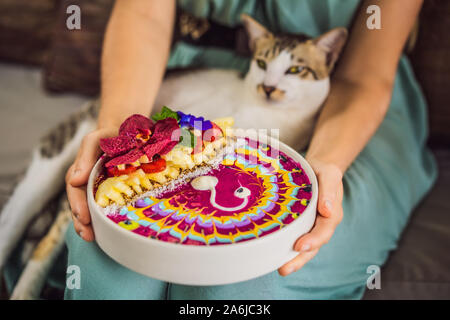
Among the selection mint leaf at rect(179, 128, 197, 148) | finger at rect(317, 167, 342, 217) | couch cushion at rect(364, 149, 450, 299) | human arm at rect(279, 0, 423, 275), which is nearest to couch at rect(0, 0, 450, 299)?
couch cushion at rect(364, 149, 450, 299)

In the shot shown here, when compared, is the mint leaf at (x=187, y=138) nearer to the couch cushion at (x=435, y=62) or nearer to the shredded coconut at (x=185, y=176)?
the shredded coconut at (x=185, y=176)

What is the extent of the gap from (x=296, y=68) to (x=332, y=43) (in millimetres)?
58

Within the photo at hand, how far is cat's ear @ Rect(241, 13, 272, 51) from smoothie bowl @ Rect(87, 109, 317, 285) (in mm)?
164

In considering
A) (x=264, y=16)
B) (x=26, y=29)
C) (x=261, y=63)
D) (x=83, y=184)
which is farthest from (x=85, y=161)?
(x=26, y=29)

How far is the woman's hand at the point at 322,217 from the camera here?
37 cm

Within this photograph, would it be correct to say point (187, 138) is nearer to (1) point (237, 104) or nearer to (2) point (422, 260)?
(1) point (237, 104)

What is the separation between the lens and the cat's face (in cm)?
49

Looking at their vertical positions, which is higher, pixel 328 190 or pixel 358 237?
pixel 328 190

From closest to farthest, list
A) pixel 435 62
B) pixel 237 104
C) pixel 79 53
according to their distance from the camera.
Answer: pixel 237 104 → pixel 435 62 → pixel 79 53

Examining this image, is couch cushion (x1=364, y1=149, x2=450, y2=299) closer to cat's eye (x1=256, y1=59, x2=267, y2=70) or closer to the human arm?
the human arm

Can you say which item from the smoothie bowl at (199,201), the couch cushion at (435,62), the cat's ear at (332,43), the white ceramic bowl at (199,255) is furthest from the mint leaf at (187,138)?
the couch cushion at (435,62)

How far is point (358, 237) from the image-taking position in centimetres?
53
